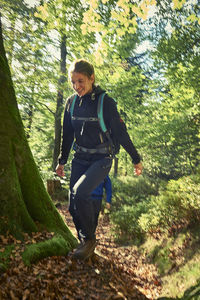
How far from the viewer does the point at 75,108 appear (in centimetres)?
346

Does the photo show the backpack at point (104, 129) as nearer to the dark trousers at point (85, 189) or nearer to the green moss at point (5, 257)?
the dark trousers at point (85, 189)

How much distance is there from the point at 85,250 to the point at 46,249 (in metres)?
0.56

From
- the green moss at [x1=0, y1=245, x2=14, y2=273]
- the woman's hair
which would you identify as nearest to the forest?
the green moss at [x1=0, y1=245, x2=14, y2=273]

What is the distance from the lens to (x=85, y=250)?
3176 millimetres

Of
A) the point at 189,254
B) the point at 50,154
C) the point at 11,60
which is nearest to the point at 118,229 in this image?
the point at 189,254

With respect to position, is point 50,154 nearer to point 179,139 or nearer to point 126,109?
point 126,109

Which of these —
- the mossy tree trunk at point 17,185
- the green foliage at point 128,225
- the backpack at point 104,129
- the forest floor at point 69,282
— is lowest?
the green foliage at point 128,225

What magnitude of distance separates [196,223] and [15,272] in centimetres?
437

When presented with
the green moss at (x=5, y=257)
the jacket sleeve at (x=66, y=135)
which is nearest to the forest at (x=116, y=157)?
the green moss at (x=5, y=257)

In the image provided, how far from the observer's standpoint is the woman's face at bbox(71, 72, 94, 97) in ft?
10.8

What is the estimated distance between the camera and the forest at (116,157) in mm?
3068

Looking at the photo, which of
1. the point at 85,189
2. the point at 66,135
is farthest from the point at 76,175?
the point at 66,135

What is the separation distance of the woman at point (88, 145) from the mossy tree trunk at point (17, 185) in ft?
1.58

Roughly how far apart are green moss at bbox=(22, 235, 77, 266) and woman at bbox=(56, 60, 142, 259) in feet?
0.73
